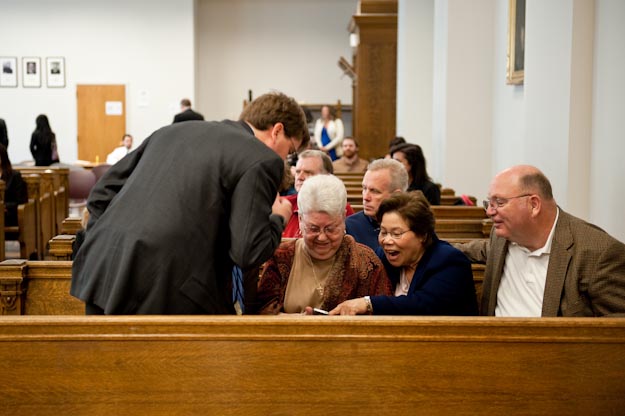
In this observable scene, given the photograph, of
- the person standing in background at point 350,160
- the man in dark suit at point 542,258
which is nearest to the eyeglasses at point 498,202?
the man in dark suit at point 542,258

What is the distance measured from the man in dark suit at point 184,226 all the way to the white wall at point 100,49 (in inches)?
620

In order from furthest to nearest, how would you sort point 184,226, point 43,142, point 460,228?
point 43,142 < point 460,228 < point 184,226

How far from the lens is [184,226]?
8.34ft

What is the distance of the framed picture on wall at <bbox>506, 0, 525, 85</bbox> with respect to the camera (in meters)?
7.11

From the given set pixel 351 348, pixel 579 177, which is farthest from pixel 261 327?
pixel 579 177

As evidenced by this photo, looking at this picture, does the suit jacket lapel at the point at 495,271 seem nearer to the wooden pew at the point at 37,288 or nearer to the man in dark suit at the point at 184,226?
the man in dark suit at the point at 184,226

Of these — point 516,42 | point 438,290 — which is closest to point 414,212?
point 438,290

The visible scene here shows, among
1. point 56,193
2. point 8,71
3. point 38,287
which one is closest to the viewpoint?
point 38,287

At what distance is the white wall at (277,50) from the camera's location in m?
19.6

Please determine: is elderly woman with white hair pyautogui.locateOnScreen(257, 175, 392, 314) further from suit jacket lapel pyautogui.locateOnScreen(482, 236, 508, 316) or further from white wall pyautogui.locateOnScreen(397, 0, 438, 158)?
white wall pyautogui.locateOnScreen(397, 0, 438, 158)

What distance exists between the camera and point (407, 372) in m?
2.34

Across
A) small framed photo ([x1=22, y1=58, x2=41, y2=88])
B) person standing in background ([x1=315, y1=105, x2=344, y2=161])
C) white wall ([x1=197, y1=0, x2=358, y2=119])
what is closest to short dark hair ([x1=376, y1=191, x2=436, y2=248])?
person standing in background ([x1=315, y1=105, x2=344, y2=161])

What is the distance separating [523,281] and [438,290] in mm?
388

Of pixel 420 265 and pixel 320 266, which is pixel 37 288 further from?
pixel 420 265
